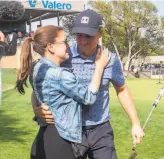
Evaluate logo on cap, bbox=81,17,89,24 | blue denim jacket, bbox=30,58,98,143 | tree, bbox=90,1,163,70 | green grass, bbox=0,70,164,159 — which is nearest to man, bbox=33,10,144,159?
logo on cap, bbox=81,17,89,24

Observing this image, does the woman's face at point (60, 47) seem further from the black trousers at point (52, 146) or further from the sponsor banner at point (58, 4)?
the sponsor banner at point (58, 4)

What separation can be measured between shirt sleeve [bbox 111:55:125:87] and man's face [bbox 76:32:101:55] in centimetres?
18

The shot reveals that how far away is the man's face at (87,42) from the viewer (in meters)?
2.92

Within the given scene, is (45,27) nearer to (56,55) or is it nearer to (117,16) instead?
(56,55)

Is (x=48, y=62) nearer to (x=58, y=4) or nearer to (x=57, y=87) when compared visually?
(x=57, y=87)

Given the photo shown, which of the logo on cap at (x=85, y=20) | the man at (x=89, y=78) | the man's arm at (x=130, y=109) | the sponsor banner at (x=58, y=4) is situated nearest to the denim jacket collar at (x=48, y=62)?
the man at (x=89, y=78)

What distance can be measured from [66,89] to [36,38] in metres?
0.43

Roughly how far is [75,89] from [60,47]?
0.33 metres

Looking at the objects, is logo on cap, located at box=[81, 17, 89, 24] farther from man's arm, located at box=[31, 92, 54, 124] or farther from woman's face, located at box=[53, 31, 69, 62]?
man's arm, located at box=[31, 92, 54, 124]

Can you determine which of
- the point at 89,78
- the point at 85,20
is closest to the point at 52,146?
the point at 89,78

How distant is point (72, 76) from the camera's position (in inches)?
106

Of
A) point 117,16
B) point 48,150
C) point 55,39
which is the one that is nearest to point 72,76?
point 55,39

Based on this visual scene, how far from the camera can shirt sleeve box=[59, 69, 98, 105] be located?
105 inches

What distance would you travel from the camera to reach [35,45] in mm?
2820
